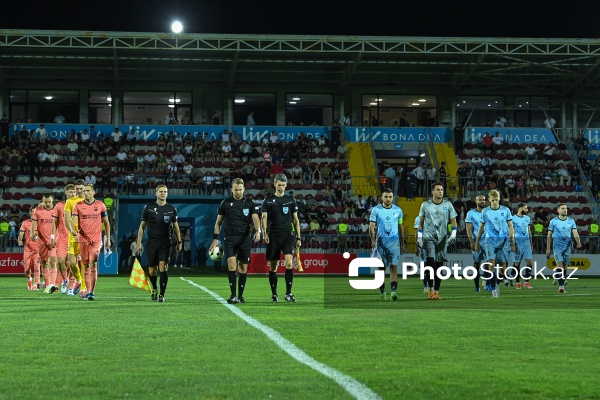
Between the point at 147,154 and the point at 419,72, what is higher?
the point at 419,72

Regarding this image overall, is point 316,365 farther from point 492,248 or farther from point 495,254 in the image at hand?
point 495,254

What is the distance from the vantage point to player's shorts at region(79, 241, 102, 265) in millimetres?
19594

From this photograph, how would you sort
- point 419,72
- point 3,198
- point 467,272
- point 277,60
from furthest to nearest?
1. point 419,72
2. point 277,60
3. point 3,198
4. point 467,272

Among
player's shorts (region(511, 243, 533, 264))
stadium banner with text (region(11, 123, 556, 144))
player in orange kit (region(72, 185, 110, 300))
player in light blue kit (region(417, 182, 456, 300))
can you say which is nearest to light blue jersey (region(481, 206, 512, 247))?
player in light blue kit (region(417, 182, 456, 300))

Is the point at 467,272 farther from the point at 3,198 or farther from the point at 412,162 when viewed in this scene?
the point at 3,198

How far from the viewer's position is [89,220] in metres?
19.7

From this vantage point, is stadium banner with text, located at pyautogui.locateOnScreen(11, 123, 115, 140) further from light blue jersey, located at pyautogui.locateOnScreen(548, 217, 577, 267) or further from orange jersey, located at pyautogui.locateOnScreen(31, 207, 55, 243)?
light blue jersey, located at pyautogui.locateOnScreen(548, 217, 577, 267)

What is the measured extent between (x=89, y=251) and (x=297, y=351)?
10378 mm

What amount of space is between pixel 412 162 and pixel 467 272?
17.1 m

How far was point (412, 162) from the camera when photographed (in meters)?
54.3

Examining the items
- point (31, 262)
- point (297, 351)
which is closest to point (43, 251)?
point (31, 262)


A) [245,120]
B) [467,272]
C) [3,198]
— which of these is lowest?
[467,272]

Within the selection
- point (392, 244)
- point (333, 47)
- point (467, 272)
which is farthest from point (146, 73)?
point (392, 244)

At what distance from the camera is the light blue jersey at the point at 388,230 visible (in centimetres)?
2006
